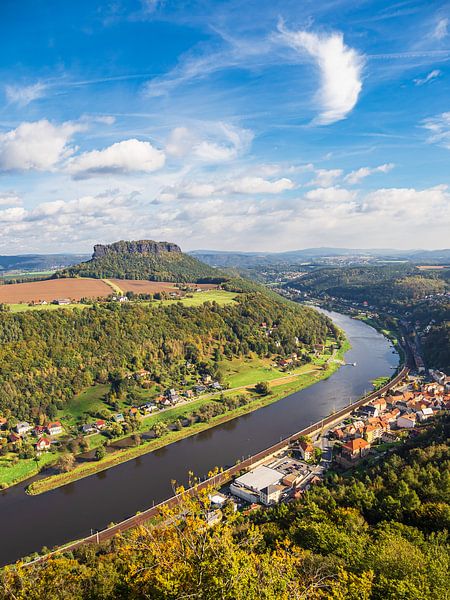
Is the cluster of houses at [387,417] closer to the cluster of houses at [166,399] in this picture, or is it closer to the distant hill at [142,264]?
the cluster of houses at [166,399]

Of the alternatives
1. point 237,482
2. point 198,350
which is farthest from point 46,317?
point 237,482

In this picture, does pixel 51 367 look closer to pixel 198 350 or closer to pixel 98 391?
pixel 98 391

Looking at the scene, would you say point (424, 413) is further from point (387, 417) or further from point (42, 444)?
point (42, 444)

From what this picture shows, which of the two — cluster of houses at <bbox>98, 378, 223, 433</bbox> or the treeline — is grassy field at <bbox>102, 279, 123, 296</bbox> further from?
cluster of houses at <bbox>98, 378, 223, 433</bbox>

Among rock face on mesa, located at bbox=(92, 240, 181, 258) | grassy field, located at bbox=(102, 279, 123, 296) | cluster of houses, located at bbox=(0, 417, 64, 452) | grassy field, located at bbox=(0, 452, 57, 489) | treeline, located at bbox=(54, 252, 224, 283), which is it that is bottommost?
grassy field, located at bbox=(0, 452, 57, 489)

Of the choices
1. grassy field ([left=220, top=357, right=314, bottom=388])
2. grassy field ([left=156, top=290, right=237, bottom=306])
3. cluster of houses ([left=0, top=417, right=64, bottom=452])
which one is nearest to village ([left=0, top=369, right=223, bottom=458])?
cluster of houses ([left=0, top=417, right=64, bottom=452])
